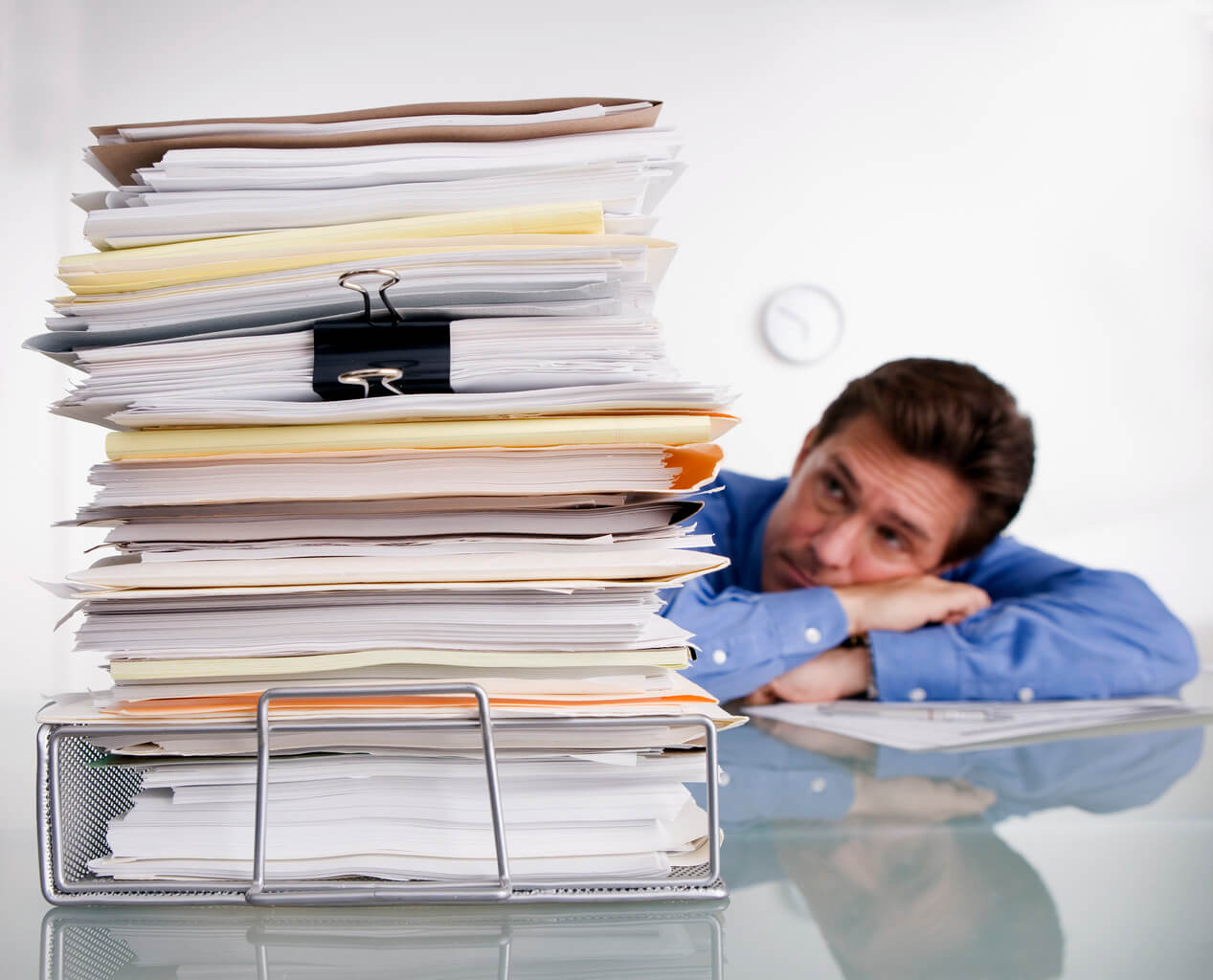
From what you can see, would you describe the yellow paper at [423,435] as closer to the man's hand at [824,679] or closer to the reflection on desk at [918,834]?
the reflection on desk at [918,834]

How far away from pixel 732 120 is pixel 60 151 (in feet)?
9.41

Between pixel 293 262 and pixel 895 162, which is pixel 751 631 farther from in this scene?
pixel 895 162

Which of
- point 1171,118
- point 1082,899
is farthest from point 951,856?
point 1171,118

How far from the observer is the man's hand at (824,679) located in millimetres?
1451

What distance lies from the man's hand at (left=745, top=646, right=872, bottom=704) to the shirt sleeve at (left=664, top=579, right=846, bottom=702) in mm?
21

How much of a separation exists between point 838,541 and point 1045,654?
1.57ft

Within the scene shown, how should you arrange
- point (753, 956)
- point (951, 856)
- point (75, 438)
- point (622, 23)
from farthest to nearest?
point (622, 23), point (75, 438), point (951, 856), point (753, 956)

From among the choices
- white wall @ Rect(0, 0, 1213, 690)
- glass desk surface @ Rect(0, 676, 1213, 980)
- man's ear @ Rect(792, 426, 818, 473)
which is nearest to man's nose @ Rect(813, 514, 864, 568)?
man's ear @ Rect(792, 426, 818, 473)

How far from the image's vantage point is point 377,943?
37 centimetres

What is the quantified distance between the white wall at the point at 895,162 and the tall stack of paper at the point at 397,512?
3890mm

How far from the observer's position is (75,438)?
392cm

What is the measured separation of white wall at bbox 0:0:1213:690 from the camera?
4.09 m

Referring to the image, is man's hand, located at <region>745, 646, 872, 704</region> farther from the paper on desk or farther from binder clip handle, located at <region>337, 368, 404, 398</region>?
binder clip handle, located at <region>337, 368, 404, 398</region>

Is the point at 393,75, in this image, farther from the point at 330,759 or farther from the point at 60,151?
the point at 330,759
